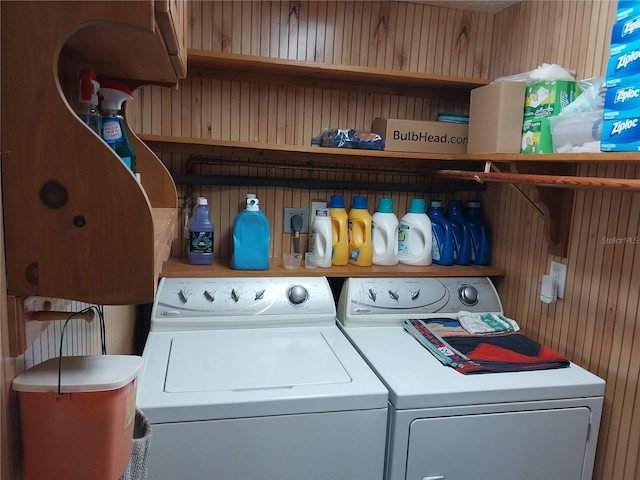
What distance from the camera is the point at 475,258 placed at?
2295 mm

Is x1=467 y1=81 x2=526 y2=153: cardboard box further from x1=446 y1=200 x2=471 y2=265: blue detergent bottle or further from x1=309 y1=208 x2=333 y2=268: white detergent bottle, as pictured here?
x1=309 y1=208 x2=333 y2=268: white detergent bottle

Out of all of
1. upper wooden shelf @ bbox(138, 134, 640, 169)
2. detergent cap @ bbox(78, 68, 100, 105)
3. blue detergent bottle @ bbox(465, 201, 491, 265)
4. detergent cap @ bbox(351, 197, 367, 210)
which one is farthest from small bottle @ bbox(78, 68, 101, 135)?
blue detergent bottle @ bbox(465, 201, 491, 265)

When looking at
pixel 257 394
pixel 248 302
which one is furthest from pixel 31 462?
pixel 248 302

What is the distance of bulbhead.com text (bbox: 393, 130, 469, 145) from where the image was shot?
2.08 m

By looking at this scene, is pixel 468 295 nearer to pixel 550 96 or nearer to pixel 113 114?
pixel 550 96

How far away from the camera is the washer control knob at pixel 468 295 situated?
6.92 feet

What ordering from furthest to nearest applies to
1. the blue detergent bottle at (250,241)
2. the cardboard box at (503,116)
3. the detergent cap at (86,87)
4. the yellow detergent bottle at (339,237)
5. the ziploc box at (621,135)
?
the yellow detergent bottle at (339,237), the blue detergent bottle at (250,241), the cardboard box at (503,116), the ziploc box at (621,135), the detergent cap at (86,87)

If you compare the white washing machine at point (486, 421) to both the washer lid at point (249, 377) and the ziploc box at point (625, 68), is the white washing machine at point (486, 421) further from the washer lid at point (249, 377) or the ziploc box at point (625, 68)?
the ziploc box at point (625, 68)

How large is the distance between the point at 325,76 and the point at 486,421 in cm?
151

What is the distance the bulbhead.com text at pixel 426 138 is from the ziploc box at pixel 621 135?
85cm

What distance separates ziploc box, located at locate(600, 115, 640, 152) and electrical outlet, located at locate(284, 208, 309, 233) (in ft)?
4.25

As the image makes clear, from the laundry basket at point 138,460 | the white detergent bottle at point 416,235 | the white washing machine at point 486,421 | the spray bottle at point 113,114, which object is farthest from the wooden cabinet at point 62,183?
the white detergent bottle at point 416,235

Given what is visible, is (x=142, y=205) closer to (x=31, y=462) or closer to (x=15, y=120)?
(x=15, y=120)

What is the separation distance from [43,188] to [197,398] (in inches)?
32.7
